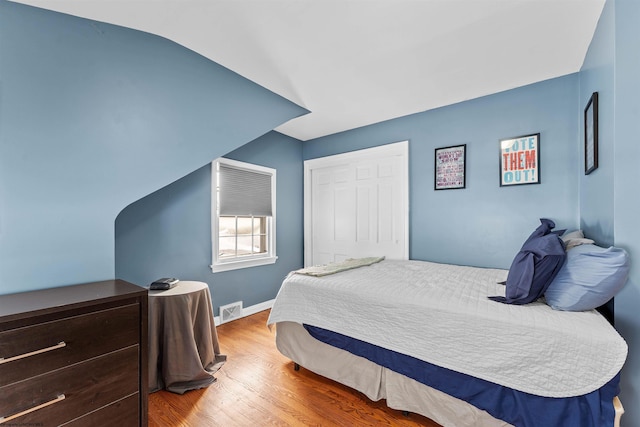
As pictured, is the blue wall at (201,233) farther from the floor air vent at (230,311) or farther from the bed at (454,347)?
the bed at (454,347)

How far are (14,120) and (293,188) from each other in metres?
2.98

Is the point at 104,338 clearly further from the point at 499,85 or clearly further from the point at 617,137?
the point at 499,85

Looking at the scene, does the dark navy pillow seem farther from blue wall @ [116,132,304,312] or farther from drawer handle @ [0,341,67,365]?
blue wall @ [116,132,304,312]

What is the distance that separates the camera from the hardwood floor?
1.67 meters

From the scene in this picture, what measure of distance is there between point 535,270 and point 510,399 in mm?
663

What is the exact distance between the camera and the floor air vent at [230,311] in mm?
3146

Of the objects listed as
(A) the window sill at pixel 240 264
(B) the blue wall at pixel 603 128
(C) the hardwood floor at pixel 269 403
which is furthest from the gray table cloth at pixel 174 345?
(B) the blue wall at pixel 603 128

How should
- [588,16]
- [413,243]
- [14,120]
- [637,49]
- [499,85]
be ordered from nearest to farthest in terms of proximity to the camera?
1. [637,49]
2. [14,120]
3. [588,16]
4. [499,85]
5. [413,243]

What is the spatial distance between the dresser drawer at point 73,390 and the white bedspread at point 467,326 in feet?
3.40

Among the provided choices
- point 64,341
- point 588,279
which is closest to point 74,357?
point 64,341

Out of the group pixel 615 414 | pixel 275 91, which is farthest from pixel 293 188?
pixel 615 414

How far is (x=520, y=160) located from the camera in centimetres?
264

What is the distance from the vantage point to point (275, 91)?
9.04ft

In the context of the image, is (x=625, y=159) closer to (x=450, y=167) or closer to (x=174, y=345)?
(x=450, y=167)
